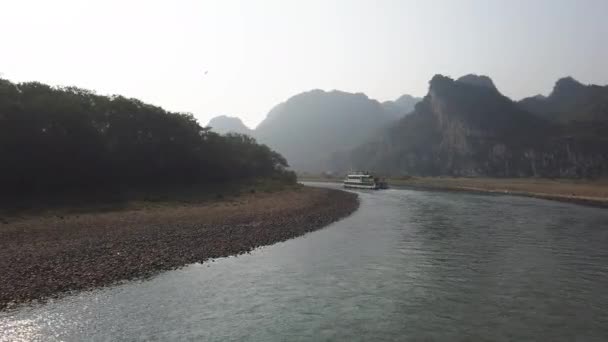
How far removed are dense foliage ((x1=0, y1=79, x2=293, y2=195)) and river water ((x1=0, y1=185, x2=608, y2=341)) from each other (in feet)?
109

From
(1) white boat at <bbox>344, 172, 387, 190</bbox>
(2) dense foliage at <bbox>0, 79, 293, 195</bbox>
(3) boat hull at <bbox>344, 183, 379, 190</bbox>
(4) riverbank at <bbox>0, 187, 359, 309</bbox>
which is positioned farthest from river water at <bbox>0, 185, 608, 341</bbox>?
(1) white boat at <bbox>344, 172, 387, 190</bbox>

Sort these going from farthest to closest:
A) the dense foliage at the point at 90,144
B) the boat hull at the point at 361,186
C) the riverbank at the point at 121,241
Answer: the boat hull at the point at 361,186, the dense foliage at the point at 90,144, the riverbank at the point at 121,241

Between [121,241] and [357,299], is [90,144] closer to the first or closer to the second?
[121,241]

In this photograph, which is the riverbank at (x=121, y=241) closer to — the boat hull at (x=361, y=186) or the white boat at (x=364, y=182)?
the boat hull at (x=361, y=186)

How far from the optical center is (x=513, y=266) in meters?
25.4

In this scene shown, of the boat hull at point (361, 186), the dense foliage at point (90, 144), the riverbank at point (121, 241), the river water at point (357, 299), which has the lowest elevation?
the river water at point (357, 299)

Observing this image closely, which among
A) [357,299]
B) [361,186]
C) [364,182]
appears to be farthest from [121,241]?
[364,182]

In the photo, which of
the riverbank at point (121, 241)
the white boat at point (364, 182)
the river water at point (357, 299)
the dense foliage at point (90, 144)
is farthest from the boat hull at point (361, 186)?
the river water at point (357, 299)

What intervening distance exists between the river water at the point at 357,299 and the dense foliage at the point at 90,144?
33.3 m

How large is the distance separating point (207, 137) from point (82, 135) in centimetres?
3902

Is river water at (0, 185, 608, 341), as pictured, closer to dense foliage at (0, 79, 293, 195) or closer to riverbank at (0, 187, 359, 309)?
riverbank at (0, 187, 359, 309)

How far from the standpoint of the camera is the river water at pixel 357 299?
15242 millimetres

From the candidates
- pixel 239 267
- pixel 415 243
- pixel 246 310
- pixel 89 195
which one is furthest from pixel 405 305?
pixel 89 195

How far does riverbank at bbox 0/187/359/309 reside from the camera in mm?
20719
